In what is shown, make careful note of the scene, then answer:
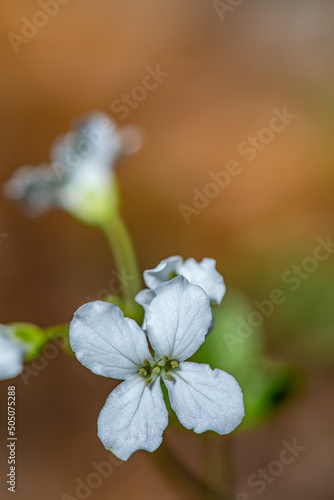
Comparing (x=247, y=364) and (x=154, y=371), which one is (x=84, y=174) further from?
(x=154, y=371)

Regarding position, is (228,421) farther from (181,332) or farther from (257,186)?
(257,186)

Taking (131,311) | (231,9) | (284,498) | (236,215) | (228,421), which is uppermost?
(231,9)

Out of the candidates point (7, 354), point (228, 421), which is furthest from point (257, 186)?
point (228, 421)

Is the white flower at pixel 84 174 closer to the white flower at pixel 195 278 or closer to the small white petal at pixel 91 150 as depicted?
the small white petal at pixel 91 150

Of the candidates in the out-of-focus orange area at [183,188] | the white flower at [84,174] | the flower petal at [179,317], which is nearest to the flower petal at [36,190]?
the white flower at [84,174]

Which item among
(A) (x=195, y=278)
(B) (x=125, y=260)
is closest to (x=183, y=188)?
(B) (x=125, y=260)

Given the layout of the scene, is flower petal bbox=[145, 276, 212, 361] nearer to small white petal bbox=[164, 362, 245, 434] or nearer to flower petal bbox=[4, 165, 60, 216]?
small white petal bbox=[164, 362, 245, 434]
